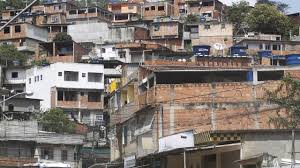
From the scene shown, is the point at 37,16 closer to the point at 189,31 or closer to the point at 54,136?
the point at 189,31

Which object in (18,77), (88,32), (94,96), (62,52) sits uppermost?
(88,32)

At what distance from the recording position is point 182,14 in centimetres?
10344

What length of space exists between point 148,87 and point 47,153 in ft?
65.5

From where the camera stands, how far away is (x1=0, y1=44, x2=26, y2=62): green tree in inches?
3196

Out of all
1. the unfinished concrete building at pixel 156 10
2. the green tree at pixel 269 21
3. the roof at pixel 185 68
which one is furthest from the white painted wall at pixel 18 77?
the roof at pixel 185 68

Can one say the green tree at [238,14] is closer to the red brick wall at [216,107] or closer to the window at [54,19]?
the window at [54,19]

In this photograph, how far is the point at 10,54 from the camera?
8206 cm

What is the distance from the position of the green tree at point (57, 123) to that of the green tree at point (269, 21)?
130 ft

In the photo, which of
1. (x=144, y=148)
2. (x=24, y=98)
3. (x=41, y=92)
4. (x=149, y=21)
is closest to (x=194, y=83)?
(x=144, y=148)

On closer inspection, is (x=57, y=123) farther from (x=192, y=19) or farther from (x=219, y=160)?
(x=192, y=19)

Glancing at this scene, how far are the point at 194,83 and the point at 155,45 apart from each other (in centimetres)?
4897

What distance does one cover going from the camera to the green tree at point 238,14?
324 ft

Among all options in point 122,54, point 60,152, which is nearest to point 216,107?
point 60,152

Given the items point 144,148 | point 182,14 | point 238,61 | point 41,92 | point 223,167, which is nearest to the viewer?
point 223,167
